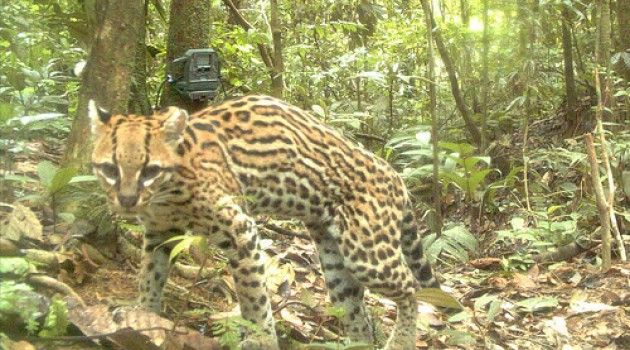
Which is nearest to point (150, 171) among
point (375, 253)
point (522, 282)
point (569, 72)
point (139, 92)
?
point (375, 253)

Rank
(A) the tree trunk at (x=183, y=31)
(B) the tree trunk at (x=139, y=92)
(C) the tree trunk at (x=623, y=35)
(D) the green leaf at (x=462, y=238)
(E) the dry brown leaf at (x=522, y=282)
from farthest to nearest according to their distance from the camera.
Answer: (C) the tree trunk at (x=623, y=35) → (D) the green leaf at (x=462, y=238) → (E) the dry brown leaf at (x=522, y=282) → (A) the tree trunk at (x=183, y=31) → (B) the tree trunk at (x=139, y=92)

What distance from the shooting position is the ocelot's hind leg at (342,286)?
5949mm

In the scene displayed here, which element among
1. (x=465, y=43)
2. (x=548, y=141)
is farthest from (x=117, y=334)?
(x=548, y=141)

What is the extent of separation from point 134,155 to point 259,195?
1223mm

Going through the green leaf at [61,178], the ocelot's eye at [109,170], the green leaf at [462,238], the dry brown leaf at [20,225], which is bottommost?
the green leaf at [462,238]

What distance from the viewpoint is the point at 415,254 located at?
6312 mm

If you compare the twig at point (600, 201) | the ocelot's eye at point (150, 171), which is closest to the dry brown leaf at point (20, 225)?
the ocelot's eye at point (150, 171)

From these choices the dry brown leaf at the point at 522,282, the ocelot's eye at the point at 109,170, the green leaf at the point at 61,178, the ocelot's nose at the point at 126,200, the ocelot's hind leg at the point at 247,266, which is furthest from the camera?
the dry brown leaf at the point at 522,282

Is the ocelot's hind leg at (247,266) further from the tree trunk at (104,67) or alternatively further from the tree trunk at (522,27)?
the tree trunk at (522,27)

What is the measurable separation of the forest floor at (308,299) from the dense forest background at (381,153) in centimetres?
2

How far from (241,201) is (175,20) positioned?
290cm

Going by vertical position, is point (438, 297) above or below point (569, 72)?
below

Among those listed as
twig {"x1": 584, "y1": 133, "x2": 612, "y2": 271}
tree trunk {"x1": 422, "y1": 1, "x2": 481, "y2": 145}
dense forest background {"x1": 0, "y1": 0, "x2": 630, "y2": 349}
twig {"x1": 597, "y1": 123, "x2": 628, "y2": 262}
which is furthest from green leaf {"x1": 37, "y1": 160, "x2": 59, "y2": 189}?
tree trunk {"x1": 422, "y1": 1, "x2": 481, "y2": 145}

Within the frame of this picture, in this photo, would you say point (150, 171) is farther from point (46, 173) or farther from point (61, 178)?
point (46, 173)
